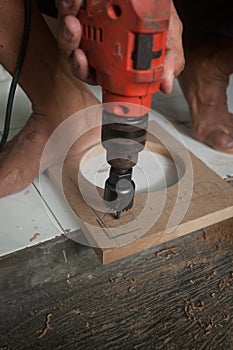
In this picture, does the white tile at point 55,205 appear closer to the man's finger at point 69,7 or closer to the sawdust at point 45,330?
the sawdust at point 45,330

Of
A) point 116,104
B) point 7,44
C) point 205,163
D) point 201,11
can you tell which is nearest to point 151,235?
point 116,104

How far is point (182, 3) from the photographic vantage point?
121 cm

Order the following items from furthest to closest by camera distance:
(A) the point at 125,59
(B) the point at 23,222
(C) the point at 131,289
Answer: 1. (B) the point at 23,222
2. (C) the point at 131,289
3. (A) the point at 125,59

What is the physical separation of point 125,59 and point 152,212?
1.29 feet

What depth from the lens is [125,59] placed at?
2.10 feet

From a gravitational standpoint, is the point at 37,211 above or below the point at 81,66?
below

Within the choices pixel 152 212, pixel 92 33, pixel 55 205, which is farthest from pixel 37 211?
pixel 92 33

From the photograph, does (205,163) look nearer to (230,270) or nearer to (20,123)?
(230,270)

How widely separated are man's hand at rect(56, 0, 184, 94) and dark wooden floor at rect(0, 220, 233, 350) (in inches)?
14.8

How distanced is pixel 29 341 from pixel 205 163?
2.23ft

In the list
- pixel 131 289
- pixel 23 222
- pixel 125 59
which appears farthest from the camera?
pixel 23 222

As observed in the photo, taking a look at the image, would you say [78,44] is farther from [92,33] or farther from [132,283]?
[132,283]

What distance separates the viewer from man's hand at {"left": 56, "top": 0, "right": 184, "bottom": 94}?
68cm

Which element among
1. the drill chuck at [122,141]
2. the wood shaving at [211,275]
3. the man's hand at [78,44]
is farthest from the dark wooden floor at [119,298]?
the man's hand at [78,44]
